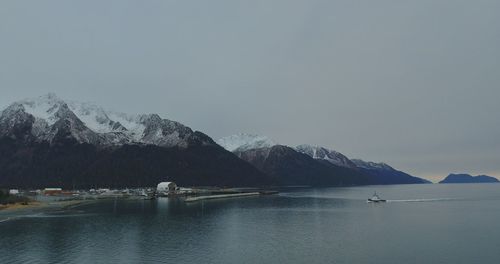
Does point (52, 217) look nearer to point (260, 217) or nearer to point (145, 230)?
point (145, 230)

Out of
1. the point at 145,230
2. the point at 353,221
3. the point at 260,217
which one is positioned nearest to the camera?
the point at 145,230

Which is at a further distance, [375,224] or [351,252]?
[375,224]

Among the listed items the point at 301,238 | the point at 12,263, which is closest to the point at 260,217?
the point at 301,238

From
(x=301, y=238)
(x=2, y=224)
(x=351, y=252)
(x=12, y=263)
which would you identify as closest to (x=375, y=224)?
(x=301, y=238)

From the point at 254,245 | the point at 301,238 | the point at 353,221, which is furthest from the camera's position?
the point at 353,221

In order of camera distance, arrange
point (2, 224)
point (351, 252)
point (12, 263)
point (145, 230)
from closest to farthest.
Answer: point (12, 263) < point (351, 252) < point (145, 230) < point (2, 224)

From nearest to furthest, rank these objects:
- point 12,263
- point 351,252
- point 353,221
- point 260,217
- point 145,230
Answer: point 12,263, point 351,252, point 145,230, point 353,221, point 260,217

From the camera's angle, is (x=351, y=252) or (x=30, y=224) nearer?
(x=351, y=252)

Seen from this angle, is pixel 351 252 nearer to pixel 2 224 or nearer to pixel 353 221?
pixel 353 221
